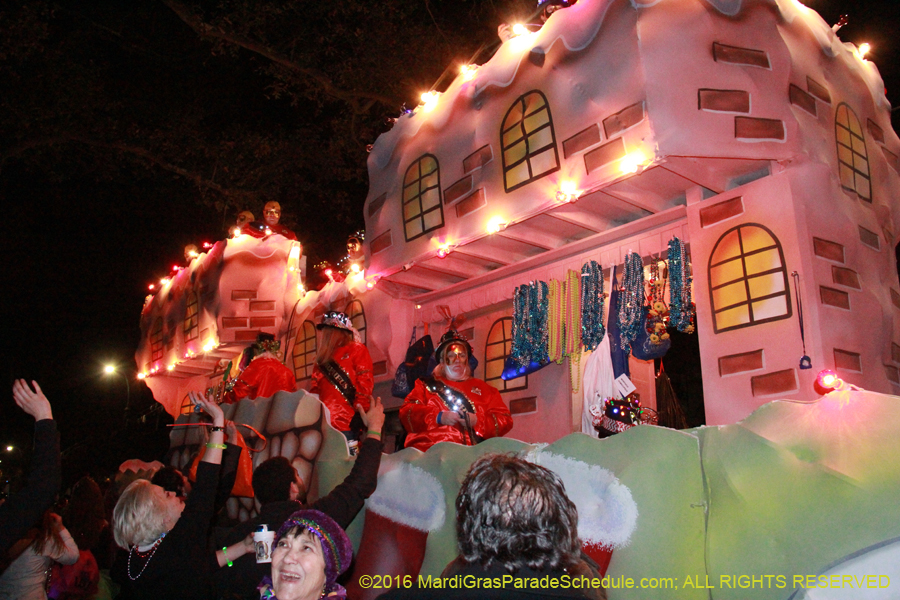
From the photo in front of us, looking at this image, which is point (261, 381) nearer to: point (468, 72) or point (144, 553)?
point (468, 72)

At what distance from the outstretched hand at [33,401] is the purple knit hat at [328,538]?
4.48ft

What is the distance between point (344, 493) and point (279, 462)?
45 centimetres

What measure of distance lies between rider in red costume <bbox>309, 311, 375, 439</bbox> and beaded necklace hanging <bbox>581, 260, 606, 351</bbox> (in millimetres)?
2149

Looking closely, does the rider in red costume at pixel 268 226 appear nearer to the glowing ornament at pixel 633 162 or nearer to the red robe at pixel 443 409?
the red robe at pixel 443 409

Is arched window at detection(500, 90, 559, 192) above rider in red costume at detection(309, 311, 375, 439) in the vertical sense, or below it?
above

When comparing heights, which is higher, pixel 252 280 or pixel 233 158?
pixel 233 158

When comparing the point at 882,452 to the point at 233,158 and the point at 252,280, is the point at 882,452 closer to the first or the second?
the point at 252,280

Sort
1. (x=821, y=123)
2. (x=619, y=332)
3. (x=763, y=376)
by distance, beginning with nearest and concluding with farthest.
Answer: (x=763, y=376), (x=821, y=123), (x=619, y=332)

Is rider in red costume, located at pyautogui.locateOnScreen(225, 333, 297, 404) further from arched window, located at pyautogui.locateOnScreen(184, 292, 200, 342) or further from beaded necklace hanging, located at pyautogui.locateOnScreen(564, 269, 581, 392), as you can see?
arched window, located at pyautogui.locateOnScreen(184, 292, 200, 342)

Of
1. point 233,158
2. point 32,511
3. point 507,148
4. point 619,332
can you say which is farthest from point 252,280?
point 32,511

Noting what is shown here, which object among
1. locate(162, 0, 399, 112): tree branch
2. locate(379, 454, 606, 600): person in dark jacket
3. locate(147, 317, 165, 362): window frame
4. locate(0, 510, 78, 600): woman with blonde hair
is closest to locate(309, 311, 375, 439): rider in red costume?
locate(0, 510, 78, 600): woman with blonde hair

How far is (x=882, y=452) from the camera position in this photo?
8.15ft

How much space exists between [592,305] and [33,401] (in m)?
4.52

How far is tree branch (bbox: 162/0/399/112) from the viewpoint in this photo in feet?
36.9
